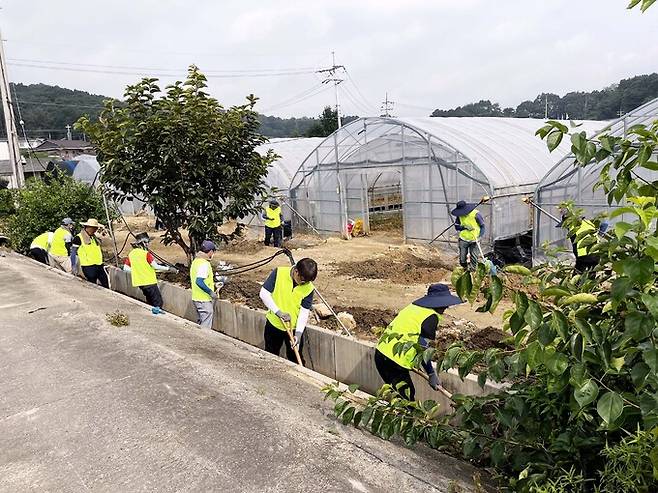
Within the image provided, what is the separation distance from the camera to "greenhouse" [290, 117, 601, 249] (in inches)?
536

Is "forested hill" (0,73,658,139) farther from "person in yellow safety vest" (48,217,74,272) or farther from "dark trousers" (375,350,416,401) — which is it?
"dark trousers" (375,350,416,401)

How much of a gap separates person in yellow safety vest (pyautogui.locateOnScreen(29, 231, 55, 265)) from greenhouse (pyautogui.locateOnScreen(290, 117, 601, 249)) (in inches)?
338

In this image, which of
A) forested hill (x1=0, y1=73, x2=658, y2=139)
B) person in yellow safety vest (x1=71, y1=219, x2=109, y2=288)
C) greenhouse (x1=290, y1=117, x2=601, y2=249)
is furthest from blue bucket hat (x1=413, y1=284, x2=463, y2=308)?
forested hill (x1=0, y1=73, x2=658, y2=139)

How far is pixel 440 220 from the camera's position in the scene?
574 inches

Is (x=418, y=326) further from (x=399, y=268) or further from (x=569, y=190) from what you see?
(x=569, y=190)

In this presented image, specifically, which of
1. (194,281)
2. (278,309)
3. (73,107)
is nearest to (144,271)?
(194,281)

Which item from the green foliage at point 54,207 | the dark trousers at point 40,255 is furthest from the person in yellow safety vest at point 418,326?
the dark trousers at point 40,255

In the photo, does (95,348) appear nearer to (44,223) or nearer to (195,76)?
(195,76)

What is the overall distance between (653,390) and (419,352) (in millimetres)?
1256

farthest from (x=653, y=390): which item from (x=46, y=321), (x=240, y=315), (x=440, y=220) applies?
(x=440, y=220)

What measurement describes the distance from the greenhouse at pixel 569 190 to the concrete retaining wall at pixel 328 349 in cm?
629

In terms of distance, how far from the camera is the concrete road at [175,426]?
3.33m

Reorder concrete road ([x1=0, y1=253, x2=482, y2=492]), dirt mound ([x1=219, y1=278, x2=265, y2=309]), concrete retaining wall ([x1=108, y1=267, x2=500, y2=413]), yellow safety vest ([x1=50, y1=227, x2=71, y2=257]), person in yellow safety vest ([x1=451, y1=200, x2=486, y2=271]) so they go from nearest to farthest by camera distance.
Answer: concrete road ([x1=0, y1=253, x2=482, y2=492]), concrete retaining wall ([x1=108, y1=267, x2=500, y2=413]), dirt mound ([x1=219, y1=278, x2=265, y2=309]), person in yellow safety vest ([x1=451, y1=200, x2=486, y2=271]), yellow safety vest ([x1=50, y1=227, x2=71, y2=257])

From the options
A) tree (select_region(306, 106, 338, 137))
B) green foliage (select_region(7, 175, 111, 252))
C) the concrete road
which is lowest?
the concrete road
